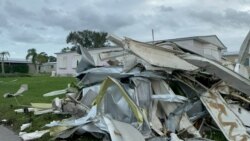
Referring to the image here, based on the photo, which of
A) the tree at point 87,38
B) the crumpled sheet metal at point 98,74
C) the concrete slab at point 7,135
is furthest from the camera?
the tree at point 87,38

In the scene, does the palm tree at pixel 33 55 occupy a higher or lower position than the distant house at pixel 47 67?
higher

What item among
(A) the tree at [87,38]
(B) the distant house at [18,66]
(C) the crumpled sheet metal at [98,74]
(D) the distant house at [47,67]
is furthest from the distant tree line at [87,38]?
(C) the crumpled sheet metal at [98,74]

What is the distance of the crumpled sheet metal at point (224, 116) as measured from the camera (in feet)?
21.5

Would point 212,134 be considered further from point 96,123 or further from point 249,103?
point 96,123

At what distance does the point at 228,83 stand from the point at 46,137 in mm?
3699

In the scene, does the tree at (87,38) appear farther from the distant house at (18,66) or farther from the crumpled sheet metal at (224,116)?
the crumpled sheet metal at (224,116)

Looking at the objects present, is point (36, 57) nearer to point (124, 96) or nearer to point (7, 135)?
point (7, 135)

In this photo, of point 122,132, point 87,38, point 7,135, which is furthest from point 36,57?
point 122,132

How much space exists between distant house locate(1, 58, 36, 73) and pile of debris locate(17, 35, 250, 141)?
2560 inches

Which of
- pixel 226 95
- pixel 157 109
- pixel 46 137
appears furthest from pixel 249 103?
pixel 46 137

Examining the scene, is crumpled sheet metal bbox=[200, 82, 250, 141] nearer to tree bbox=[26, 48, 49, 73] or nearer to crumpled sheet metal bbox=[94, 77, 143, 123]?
crumpled sheet metal bbox=[94, 77, 143, 123]

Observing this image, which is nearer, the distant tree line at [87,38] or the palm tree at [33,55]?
the palm tree at [33,55]

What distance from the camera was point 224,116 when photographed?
697 centimetres

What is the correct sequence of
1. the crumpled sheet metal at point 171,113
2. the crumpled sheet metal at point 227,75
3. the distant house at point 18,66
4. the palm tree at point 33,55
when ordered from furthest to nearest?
the palm tree at point 33,55 → the distant house at point 18,66 → the crumpled sheet metal at point 227,75 → the crumpled sheet metal at point 171,113
